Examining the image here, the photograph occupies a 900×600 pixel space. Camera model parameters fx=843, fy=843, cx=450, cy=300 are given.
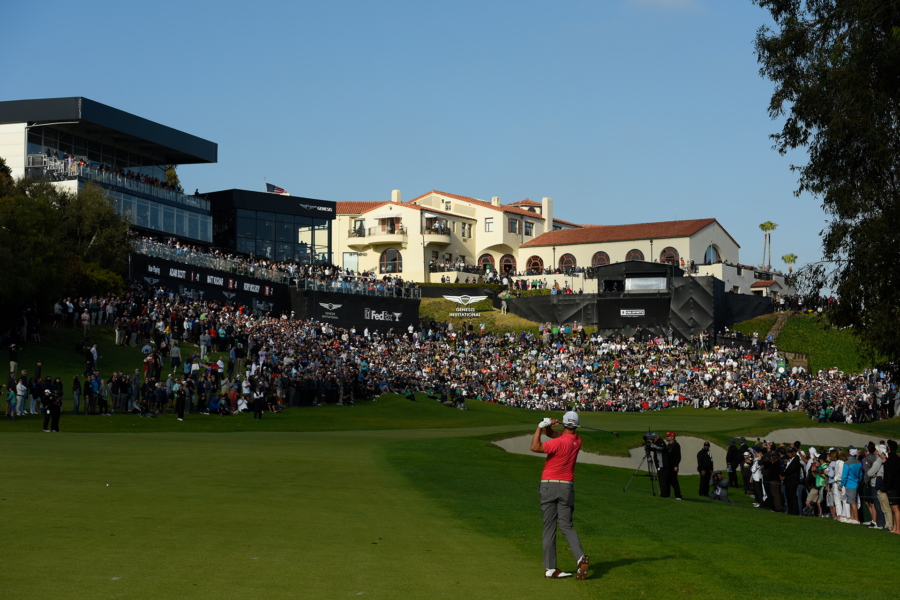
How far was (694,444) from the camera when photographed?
31.2 m

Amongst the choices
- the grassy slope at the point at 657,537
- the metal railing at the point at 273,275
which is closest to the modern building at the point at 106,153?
the metal railing at the point at 273,275

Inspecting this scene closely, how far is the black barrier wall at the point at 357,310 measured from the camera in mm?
57000

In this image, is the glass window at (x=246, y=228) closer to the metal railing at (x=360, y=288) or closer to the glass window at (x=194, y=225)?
the glass window at (x=194, y=225)

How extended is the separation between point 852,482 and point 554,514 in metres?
10.4

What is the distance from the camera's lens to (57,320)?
39531mm

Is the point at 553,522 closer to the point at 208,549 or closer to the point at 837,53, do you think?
the point at 208,549

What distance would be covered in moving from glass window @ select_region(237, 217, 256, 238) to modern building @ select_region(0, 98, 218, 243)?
3466 mm

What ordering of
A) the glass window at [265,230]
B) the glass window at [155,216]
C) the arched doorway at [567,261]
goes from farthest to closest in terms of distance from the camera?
the arched doorway at [567,261] < the glass window at [265,230] < the glass window at [155,216]

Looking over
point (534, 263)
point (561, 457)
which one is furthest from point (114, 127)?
point (561, 457)

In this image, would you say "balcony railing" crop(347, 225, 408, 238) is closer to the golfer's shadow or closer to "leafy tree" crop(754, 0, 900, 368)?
"leafy tree" crop(754, 0, 900, 368)

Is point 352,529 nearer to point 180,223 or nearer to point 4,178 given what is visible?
point 4,178

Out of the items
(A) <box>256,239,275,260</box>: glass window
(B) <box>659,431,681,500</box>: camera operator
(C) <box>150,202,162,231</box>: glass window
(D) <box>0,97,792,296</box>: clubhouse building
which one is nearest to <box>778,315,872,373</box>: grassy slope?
(D) <box>0,97,792,296</box>: clubhouse building

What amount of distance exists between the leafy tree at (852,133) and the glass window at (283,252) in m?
51.4

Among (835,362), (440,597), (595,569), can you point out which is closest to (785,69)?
(595,569)
